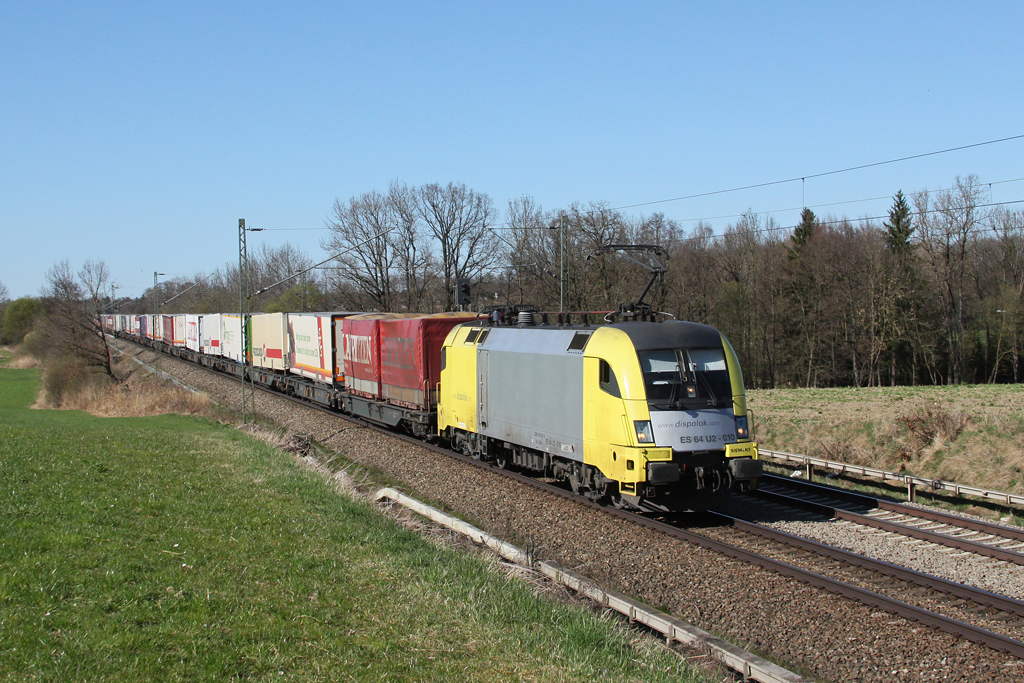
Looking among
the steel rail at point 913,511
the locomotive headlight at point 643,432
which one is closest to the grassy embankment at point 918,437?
the steel rail at point 913,511

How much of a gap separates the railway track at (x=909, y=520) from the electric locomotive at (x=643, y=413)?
1853 millimetres

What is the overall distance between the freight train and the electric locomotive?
2 centimetres

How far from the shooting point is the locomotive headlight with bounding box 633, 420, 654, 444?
10.7 m

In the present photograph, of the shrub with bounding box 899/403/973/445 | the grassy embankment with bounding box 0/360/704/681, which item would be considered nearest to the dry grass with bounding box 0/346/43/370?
the grassy embankment with bounding box 0/360/704/681

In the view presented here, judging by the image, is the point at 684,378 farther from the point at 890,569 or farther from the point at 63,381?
the point at 63,381

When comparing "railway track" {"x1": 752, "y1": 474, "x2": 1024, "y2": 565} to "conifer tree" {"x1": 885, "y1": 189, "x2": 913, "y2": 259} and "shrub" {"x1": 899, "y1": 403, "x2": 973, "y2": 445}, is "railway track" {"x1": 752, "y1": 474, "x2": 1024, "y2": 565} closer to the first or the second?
"shrub" {"x1": 899, "y1": 403, "x2": 973, "y2": 445}

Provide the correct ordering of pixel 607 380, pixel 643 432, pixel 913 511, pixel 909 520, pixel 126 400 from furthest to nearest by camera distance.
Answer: pixel 126 400
pixel 913 511
pixel 909 520
pixel 607 380
pixel 643 432

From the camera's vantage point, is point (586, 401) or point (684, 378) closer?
point (684, 378)

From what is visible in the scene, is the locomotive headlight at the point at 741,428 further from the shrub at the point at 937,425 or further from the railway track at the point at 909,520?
the shrub at the point at 937,425

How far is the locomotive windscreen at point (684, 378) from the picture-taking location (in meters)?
10.9

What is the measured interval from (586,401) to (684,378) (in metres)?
1.63

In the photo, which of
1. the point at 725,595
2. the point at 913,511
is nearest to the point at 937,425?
the point at 913,511

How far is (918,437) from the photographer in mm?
16594

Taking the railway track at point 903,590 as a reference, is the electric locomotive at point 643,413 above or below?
above
